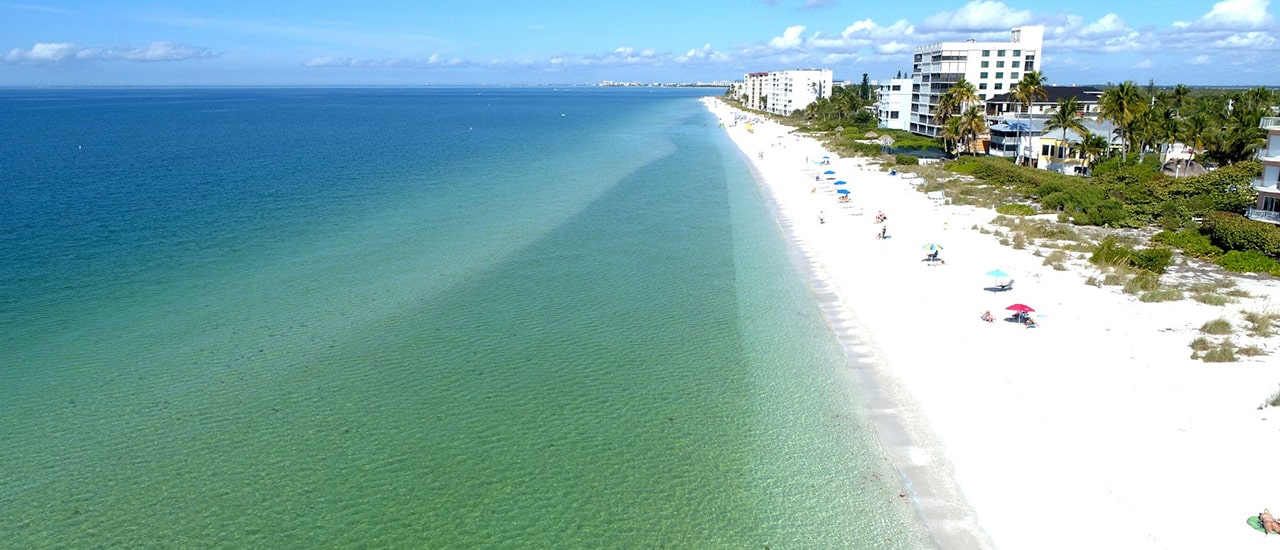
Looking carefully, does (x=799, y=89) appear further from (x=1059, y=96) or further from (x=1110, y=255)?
(x=1110, y=255)

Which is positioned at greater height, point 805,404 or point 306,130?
point 306,130

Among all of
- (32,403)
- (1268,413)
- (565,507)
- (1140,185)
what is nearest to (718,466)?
(565,507)

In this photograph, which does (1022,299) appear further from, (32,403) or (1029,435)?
(32,403)

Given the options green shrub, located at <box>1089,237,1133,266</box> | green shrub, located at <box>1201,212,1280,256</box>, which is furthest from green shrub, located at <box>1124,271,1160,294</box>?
green shrub, located at <box>1201,212,1280,256</box>

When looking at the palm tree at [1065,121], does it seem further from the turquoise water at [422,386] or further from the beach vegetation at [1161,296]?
the beach vegetation at [1161,296]

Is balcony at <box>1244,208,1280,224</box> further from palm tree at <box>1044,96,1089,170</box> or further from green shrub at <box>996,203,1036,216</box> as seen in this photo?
palm tree at <box>1044,96,1089,170</box>

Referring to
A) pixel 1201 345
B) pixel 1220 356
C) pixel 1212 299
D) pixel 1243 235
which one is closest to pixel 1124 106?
pixel 1243 235

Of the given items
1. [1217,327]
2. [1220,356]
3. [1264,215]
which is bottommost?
[1220,356]
